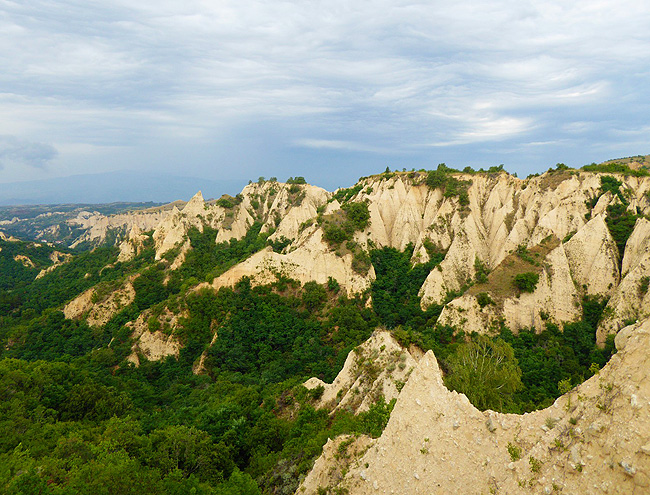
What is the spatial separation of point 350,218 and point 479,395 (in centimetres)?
3214

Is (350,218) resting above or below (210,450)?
above

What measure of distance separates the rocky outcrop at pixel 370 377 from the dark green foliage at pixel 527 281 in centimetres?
1657

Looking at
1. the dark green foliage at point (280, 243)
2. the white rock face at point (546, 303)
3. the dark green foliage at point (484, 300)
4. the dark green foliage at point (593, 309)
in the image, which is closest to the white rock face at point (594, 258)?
the dark green foliage at point (593, 309)

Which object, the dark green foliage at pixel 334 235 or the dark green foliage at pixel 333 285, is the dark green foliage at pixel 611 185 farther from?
the dark green foliage at pixel 333 285

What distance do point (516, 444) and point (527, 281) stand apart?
2689 centimetres

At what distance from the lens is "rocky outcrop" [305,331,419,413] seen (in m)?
Answer: 16.6

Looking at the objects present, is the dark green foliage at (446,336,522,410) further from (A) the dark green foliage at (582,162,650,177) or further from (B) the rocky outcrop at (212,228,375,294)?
(A) the dark green foliage at (582,162,650,177)

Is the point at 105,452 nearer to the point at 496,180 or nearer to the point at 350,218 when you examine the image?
the point at 350,218

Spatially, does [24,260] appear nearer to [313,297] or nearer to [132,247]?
[132,247]

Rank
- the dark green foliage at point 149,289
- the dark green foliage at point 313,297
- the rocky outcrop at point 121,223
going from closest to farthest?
the dark green foliage at point 313,297
the dark green foliage at point 149,289
the rocky outcrop at point 121,223

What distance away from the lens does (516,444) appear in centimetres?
836

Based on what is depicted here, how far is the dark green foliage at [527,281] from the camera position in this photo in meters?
30.5

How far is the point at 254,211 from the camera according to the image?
71.6m

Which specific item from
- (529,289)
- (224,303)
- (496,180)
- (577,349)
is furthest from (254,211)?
(577,349)
